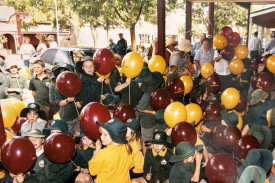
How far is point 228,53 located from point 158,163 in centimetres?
397

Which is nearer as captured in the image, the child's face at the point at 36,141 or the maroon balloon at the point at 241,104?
the child's face at the point at 36,141

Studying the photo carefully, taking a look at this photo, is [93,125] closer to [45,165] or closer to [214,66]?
[45,165]

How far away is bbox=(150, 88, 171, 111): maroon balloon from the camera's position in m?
4.38

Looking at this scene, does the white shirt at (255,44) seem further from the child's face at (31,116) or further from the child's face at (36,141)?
the child's face at (36,141)

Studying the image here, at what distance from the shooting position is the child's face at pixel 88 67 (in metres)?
4.25

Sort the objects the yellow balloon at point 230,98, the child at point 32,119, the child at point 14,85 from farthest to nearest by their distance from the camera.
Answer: the child at point 14,85 → the yellow balloon at point 230,98 → the child at point 32,119

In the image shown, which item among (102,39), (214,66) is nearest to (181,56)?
(214,66)

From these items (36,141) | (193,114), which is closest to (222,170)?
(193,114)

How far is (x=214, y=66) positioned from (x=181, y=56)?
938mm

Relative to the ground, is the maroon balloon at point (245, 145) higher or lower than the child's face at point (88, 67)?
lower

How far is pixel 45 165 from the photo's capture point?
3.38 metres

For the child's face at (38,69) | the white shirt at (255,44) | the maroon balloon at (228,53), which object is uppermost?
the white shirt at (255,44)

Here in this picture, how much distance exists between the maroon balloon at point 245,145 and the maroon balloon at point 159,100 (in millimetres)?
1488

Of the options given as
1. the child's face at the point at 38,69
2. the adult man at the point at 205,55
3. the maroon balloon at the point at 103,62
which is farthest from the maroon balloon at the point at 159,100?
the adult man at the point at 205,55
